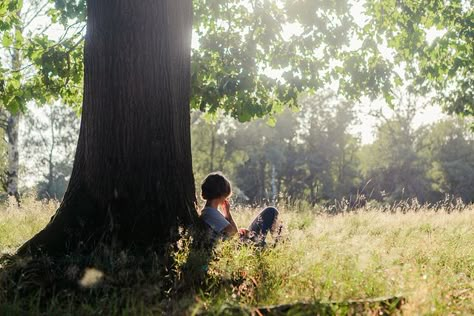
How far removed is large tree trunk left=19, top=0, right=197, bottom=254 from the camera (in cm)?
504

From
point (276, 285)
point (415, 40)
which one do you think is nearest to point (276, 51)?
point (415, 40)

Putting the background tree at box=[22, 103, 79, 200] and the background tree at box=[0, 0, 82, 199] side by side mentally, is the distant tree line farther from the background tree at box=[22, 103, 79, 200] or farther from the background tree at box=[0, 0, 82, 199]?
the background tree at box=[0, 0, 82, 199]

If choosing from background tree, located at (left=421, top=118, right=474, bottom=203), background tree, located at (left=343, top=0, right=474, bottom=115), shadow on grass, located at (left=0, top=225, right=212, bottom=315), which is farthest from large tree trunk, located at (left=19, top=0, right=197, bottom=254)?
background tree, located at (left=421, top=118, right=474, bottom=203)

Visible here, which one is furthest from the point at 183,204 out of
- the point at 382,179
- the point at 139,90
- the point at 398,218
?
the point at 382,179

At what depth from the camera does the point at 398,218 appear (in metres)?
10.8

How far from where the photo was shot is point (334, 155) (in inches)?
2203

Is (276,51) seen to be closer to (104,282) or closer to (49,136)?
(104,282)

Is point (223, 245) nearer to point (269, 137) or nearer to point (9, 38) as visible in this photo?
point (9, 38)

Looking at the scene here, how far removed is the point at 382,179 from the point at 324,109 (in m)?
11.2

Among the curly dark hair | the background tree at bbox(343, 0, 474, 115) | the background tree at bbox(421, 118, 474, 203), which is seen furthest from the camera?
the background tree at bbox(421, 118, 474, 203)

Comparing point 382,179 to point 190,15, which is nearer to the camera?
point 190,15

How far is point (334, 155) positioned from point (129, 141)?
52.3m

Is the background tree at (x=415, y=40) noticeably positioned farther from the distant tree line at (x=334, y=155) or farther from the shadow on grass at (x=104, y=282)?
the distant tree line at (x=334, y=155)

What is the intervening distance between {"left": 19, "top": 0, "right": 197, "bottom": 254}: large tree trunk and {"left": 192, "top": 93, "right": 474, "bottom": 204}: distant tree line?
4265cm
